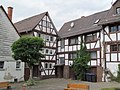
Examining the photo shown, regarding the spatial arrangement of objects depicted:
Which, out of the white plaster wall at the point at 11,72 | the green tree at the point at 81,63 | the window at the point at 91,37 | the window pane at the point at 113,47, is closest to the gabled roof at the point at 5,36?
the white plaster wall at the point at 11,72

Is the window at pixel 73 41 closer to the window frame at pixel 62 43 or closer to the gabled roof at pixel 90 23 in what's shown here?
the gabled roof at pixel 90 23

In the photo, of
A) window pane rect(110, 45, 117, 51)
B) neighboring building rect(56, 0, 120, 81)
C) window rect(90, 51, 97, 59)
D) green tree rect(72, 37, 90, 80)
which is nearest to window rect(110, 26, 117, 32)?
neighboring building rect(56, 0, 120, 81)

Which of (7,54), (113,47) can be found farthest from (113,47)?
(7,54)

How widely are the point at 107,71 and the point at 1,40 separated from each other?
50.8 ft

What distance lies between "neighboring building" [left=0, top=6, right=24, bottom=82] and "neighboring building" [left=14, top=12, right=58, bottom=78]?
4.56m

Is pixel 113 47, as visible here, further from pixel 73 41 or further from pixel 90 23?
pixel 73 41

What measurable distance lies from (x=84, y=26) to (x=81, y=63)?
7506 mm

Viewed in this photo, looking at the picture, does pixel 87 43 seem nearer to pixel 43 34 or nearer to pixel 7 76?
pixel 43 34

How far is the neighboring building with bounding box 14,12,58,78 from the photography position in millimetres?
33344

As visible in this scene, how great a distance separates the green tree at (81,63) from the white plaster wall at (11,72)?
8.44 m

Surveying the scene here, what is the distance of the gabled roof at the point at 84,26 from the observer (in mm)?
31389

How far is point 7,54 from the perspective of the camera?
90.4 feet

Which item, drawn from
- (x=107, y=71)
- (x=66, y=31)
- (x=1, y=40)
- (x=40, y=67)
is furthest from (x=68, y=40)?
(x=1, y=40)

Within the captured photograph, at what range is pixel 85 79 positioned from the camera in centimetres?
2972
